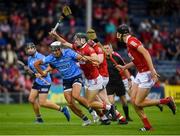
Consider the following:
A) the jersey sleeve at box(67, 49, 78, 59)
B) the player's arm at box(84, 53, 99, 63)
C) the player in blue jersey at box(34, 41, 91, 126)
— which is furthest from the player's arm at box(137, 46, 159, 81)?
the player in blue jersey at box(34, 41, 91, 126)

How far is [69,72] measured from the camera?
22.7m

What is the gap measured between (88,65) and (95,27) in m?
19.9

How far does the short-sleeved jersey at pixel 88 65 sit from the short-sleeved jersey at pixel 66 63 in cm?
24

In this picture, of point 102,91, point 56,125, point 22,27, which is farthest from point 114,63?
point 22,27

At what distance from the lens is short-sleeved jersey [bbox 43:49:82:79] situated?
22.5 meters

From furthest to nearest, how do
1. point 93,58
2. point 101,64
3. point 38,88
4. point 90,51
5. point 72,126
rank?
point 38,88
point 101,64
point 90,51
point 72,126
point 93,58

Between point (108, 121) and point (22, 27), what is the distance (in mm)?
17445

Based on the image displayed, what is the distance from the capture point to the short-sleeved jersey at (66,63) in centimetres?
2252

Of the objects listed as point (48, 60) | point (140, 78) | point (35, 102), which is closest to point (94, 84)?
point (48, 60)

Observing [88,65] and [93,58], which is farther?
[88,65]

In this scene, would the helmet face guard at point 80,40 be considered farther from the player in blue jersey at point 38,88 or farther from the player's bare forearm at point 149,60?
the player's bare forearm at point 149,60

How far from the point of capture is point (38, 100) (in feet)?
82.9

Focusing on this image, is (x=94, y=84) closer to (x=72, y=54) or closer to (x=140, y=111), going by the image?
(x=72, y=54)

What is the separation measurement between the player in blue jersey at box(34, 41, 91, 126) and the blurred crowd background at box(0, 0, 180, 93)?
14.3 meters
